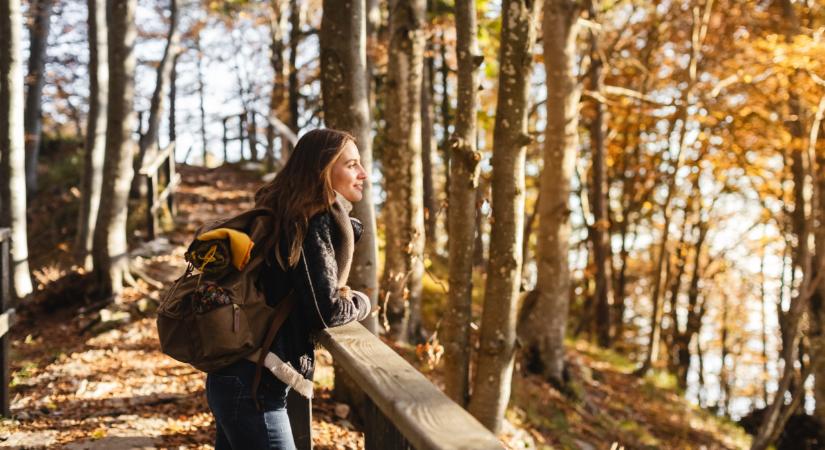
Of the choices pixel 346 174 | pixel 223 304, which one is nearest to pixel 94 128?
pixel 346 174

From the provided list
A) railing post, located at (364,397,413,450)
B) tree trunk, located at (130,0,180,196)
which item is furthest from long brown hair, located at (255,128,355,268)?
tree trunk, located at (130,0,180,196)

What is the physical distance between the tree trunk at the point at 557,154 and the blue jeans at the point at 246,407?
6592 millimetres

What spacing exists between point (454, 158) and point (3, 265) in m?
3.22

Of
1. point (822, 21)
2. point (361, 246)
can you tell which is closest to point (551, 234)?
point (361, 246)

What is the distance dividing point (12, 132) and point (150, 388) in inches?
169

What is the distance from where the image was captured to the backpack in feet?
7.61

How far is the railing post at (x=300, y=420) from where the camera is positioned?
3232 mm

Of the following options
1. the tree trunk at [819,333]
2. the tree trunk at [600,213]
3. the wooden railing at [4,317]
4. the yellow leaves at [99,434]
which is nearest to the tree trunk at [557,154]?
the tree trunk at [600,213]

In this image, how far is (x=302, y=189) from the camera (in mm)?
2480

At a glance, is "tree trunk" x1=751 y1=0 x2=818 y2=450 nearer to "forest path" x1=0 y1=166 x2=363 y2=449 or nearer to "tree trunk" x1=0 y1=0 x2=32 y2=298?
"forest path" x1=0 y1=166 x2=363 y2=449

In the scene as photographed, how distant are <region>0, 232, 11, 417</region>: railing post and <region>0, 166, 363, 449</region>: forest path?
154mm

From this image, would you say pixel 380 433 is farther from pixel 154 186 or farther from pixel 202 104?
pixel 202 104

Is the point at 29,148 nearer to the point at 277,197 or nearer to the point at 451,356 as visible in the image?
the point at 451,356

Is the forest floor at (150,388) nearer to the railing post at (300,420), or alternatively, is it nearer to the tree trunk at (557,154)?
the tree trunk at (557,154)
